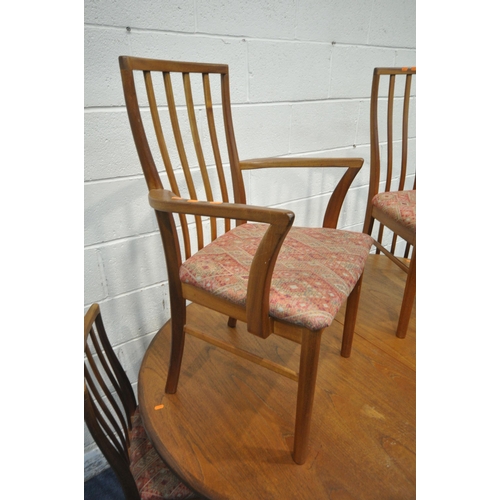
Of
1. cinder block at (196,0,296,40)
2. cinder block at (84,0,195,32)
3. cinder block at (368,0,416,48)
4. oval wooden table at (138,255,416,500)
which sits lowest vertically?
oval wooden table at (138,255,416,500)

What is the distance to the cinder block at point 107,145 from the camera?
1146 mm

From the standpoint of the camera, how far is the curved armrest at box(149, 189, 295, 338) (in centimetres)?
73

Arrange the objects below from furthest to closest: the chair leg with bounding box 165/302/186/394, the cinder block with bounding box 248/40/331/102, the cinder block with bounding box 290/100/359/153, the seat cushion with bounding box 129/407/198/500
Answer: the cinder block with bounding box 290/100/359/153 → the cinder block with bounding box 248/40/331/102 → the chair leg with bounding box 165/302/186/394 → the seat cushion with bounding box 129/407/198/500

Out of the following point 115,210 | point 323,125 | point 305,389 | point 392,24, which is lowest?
point 305,389

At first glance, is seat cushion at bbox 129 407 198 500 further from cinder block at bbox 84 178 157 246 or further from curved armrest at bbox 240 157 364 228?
curved armrest at bbox 240 157 364 228

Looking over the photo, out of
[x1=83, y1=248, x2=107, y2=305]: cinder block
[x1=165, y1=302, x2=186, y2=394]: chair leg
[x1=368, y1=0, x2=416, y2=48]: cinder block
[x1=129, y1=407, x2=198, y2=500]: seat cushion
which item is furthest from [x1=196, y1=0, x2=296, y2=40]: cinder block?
[x1=129, y1=407, x2=198, y2=500]: seat cushion

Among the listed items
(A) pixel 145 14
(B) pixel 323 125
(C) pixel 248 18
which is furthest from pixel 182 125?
(B) pixel 323 125

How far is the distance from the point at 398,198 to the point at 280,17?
33.0 inches

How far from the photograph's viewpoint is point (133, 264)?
137cm

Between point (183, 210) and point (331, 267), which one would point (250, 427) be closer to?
point (331, 267)

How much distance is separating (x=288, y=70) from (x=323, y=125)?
31 centimetres

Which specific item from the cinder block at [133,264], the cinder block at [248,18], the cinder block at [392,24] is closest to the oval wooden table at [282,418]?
the cinder block at [133,264]

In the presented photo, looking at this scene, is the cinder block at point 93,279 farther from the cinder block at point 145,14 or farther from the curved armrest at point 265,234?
the cinder block at point 145,14

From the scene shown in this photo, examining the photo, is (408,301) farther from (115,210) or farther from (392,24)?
(392,24)
